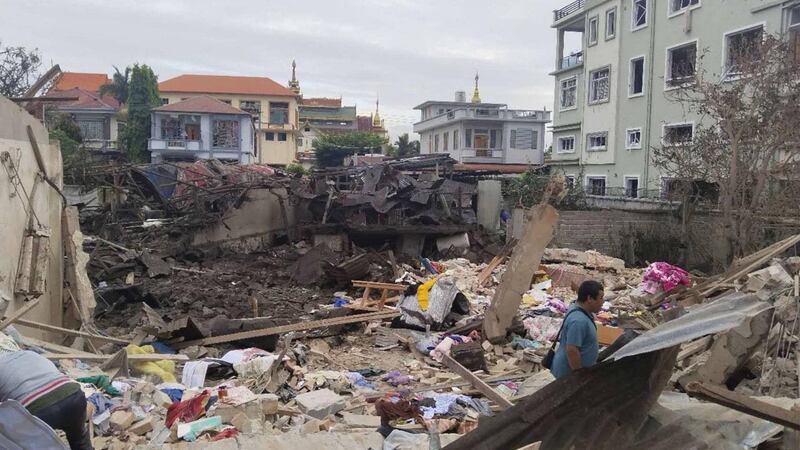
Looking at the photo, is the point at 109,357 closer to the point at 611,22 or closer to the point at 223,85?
the point at 611,22

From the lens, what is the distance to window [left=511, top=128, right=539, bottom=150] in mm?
42125

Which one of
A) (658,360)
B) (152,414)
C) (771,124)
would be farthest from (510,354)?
(771,124)

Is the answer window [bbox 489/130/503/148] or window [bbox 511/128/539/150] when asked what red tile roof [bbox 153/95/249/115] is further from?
window [bbox 511/128/539/150]

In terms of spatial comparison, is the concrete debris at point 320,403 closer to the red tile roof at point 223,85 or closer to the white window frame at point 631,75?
the white window frame at point 631,75

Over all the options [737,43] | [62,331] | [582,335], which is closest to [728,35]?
[737,43]

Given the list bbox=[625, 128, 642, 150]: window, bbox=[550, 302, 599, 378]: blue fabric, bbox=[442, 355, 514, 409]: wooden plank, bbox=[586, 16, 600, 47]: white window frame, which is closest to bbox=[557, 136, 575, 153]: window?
bbox=[625, 128, 642, 150]: window

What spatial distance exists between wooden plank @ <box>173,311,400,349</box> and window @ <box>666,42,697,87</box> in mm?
17077

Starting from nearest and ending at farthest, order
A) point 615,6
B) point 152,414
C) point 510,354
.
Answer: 1. point 152,414
2. point 510,354
3. point 615,6

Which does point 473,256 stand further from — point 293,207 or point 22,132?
point 22,132

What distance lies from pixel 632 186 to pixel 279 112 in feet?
129

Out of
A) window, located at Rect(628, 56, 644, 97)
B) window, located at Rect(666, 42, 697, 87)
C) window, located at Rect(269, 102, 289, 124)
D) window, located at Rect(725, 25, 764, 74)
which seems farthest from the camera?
window, located at Rect(269, 102, 289, 124)

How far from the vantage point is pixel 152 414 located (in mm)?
5621

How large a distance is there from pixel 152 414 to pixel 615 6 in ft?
87.7

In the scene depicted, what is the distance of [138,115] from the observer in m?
41.9
